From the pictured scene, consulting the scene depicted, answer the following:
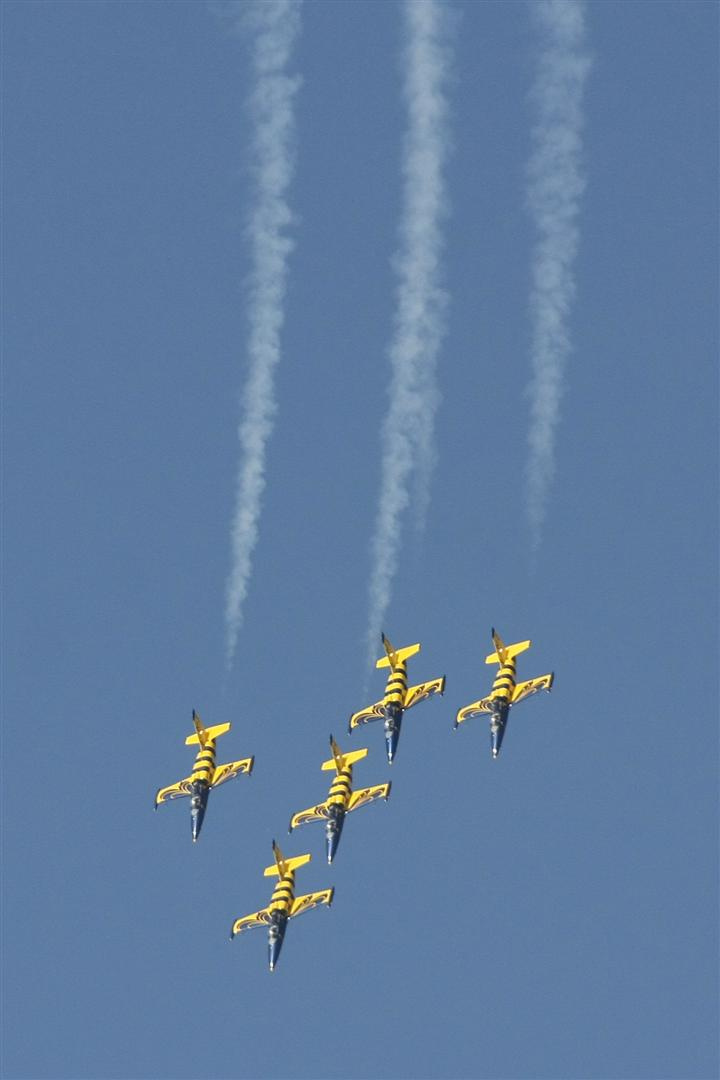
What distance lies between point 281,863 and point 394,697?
933 cm

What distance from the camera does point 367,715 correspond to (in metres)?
156

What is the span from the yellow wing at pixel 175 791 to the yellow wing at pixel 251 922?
6974 millimetres

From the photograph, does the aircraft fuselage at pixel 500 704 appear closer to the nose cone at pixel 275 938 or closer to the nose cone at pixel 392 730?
the nose cone at pixel 392 730

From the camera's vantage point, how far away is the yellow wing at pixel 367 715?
156 m

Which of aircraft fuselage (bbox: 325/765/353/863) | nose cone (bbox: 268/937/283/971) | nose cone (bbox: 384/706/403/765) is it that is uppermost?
nose cone (bbox: 384/706/403/765)

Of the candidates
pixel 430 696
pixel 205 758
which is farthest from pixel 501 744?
pixel 205 758

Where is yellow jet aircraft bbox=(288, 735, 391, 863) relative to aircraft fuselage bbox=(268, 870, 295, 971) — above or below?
above

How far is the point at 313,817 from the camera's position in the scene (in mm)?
155375

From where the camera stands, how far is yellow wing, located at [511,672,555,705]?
15538 centimetres

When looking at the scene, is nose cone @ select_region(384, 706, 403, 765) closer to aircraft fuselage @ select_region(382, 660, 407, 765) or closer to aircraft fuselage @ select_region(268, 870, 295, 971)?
aircraft fuselage @ select_region(382, 660, 407, 765)

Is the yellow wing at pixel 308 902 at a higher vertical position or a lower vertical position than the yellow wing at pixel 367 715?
lower

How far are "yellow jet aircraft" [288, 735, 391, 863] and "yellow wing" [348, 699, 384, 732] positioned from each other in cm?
153

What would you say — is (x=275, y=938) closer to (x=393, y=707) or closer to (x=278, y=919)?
(x=278, y=919)

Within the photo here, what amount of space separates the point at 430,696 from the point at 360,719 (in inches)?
133
